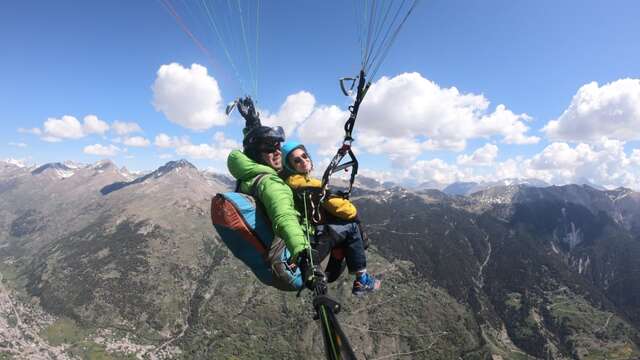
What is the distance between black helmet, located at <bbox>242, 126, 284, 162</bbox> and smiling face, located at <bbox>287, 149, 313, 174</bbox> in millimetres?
479

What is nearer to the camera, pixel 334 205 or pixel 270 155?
pixel 334 205

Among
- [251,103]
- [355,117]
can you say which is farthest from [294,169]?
[251,103]

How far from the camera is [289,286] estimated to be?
7055 millimetres

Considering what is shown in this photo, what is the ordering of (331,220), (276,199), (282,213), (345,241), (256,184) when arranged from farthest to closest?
(345,241), (331,220), (256,184), (276,199), (282,213)

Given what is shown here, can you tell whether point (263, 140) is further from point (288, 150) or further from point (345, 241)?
point (345, 241)

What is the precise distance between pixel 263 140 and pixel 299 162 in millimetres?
897

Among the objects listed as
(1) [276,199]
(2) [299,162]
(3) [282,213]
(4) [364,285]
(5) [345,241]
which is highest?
(2) [299,162]

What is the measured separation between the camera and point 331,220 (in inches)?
313

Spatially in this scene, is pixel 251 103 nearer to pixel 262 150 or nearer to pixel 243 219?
pixel 262 150

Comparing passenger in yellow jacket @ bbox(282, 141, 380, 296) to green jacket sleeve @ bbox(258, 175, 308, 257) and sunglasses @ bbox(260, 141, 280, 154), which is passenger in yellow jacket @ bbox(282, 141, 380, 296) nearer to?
sunglasses @ bbox(260, 141, 280, 154)

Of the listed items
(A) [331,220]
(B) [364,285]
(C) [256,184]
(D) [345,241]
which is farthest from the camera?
(B) [364,285]

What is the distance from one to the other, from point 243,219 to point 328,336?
114 inches

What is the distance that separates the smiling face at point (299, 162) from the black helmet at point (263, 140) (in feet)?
1.57

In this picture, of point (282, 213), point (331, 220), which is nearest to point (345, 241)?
point (331, 220)
